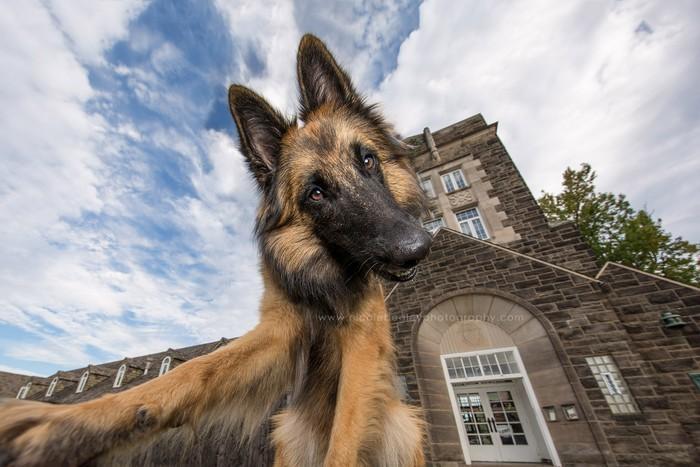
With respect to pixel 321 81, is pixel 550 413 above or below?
below

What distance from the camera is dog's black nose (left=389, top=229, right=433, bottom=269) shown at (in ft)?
4.41

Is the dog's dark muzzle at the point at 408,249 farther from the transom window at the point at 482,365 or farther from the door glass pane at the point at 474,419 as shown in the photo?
the door glass pane at the point at 474,419

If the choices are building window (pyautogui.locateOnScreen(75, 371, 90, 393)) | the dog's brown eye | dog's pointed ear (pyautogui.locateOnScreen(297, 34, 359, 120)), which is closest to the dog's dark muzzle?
the dog's brown eye

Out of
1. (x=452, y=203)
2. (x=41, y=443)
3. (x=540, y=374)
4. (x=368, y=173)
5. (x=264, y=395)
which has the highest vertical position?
(x=452, y=203)

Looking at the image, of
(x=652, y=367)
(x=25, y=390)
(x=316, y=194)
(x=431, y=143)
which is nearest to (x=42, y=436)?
(x=316, y=194)

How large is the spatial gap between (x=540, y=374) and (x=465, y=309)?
2.07m

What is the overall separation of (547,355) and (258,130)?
766cm

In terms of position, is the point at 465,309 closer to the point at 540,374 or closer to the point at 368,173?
the point at 540,374

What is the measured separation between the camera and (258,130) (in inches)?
88.4

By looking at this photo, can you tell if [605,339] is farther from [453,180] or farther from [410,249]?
[453,180]

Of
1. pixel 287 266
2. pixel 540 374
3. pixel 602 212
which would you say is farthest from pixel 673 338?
pixel 602 212

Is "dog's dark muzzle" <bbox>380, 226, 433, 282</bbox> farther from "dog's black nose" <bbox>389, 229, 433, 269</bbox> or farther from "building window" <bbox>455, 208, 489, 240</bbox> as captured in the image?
"building window" <bbox>455, 208, 489, 240</bbox>

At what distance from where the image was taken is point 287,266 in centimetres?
188

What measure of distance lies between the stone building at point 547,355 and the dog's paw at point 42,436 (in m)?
3.97
